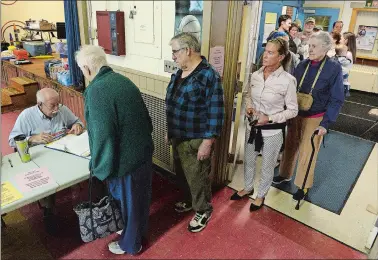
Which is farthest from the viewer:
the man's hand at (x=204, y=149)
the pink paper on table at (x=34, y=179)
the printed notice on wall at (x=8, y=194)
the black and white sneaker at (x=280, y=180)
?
the black and white sneaker at (x=280, y=180)

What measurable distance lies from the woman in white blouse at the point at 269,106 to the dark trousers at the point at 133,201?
0.92 metres

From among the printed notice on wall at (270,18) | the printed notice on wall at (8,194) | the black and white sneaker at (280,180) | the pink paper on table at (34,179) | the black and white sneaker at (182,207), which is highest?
the printed notice on wall at (270,18)

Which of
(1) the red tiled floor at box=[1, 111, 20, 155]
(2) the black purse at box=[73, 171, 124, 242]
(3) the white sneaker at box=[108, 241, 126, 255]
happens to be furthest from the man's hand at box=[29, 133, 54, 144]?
(1) the red tiled floor at box=[1, 111, 20, 155]

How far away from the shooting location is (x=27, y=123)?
6.83 feet

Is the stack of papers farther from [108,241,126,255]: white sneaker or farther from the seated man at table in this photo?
[108,241,126,255]: white sneaker

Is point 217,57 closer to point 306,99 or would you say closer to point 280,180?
point 306,99

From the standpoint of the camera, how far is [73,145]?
198 cm

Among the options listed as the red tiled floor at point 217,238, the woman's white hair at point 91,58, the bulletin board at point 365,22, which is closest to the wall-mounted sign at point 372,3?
the bulletin board at point 365,22

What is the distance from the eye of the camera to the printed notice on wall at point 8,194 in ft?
4.59

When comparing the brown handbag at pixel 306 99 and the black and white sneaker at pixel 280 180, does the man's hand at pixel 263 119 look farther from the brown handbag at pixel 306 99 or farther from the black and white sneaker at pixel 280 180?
the black and white sneaker at pixel 280 180

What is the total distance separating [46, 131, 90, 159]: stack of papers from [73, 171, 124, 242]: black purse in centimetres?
35

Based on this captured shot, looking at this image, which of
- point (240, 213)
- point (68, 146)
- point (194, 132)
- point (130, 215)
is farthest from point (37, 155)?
point (240, 213)

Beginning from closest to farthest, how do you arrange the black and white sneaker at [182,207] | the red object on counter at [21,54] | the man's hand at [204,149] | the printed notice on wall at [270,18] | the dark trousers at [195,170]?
the man's hand at [204,149]
the dark trousers at [195,170]
the black and white sneaker at [182,207]
the printed notice on wall at [270,18]
the red object on counter at [21,54]

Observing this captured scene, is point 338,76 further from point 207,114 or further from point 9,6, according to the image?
point 9,6
